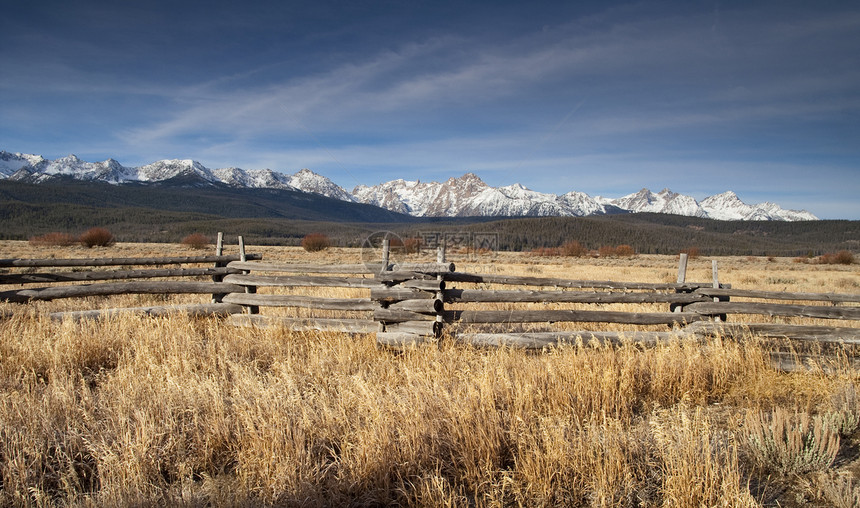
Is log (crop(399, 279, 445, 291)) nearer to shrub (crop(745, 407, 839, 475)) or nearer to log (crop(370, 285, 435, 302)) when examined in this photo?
log (crop(370, 285, 435, 302))

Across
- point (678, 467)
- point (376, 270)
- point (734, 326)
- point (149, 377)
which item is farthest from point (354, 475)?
point (734, 326)

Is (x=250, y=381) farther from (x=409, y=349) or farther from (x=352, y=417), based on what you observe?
(x=409, y=349)

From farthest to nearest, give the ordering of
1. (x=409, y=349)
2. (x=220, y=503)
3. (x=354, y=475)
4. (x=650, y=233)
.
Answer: (x=650, y=233)
(x=409, y=349)
(x=354, y=475)
(x=220, y=503)

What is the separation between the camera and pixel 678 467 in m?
2.63

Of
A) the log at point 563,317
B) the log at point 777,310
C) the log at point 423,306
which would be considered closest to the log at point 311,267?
the log at point 423,306

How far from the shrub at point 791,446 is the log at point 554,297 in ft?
11.5

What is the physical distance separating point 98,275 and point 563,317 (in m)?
8.87

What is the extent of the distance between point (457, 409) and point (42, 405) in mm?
3501

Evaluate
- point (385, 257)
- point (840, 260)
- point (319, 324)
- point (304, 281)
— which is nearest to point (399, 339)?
point (319, 324)

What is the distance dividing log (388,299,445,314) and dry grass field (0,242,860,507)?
4.43 ft

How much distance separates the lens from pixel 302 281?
296 inches

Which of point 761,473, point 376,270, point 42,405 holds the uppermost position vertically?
point 376,270

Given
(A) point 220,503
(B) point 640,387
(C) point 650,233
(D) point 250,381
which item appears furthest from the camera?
(C) point 650,233

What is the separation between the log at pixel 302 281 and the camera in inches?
275
